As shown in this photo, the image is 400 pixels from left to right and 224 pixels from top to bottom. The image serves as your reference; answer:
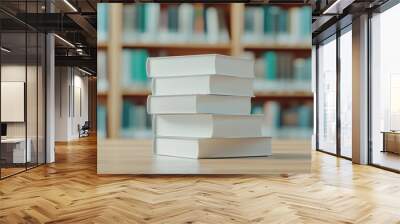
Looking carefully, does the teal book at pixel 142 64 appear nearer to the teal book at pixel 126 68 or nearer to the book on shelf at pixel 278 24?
the teal book at pixel 126 68

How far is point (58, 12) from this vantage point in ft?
25.8

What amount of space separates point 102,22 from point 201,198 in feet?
10.4

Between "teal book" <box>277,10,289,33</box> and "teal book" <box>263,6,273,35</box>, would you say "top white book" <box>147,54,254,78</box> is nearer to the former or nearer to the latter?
"teal book" <box>263,6,273,35</box>

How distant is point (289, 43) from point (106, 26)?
9.01ft

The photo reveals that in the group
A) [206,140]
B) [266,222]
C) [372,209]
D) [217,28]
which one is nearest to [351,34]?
[217,28]

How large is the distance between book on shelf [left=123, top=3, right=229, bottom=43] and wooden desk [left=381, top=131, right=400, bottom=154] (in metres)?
3.19

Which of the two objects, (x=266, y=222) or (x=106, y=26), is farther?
(x=106, y=26)

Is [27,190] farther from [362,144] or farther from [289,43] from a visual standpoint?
[362,144]

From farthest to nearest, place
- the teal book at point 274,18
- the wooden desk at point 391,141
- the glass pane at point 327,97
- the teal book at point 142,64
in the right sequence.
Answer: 1. the glass pane at point 327,97
2. the wooden desk at point 391,141
3. the teal book at point 274,18
4. the teal book at point 142,64

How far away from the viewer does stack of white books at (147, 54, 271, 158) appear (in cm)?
557

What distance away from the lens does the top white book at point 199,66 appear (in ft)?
18.1

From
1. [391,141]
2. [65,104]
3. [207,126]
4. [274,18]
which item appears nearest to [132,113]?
[207,126]

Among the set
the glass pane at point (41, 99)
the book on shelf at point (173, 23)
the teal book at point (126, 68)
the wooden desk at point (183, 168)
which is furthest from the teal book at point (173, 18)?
the glass pane at point (41, 99)

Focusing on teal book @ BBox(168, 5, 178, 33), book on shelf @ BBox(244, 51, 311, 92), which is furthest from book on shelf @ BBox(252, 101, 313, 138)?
teal book @ BBox(168, 5, 178, 33)
